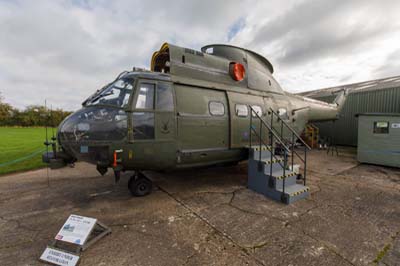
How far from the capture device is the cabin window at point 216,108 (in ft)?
14.8

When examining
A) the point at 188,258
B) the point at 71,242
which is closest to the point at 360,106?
the point at 188,258

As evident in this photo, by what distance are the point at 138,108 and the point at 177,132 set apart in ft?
3.12

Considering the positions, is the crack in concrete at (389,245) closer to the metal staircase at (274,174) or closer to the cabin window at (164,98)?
the metal staircase at (274,174)

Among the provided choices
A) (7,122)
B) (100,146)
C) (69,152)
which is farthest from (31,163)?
(7,122)

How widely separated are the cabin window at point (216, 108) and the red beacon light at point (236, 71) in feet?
3.51

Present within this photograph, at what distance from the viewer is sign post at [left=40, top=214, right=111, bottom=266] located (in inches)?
88.0

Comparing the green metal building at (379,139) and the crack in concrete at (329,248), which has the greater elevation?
Result: the green metal building at (379,139)

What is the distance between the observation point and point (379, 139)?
7.49 metres

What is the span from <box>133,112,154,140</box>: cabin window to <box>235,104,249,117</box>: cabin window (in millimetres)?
2336

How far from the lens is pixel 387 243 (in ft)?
8.63

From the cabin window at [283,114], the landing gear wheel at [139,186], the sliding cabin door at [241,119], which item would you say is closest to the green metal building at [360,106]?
the cabin window at [283,114]

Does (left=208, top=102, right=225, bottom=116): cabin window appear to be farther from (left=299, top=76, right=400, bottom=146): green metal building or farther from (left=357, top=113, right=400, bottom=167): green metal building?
(left=299, top=76, right=400, bottom=146): green metal building

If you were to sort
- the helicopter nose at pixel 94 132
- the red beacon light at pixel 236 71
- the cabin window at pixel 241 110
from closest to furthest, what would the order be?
1. the helicopter nose at pixel 94 132
2. the cabin window at pixel 241 110
3. the red beacon light at pixel 236 71

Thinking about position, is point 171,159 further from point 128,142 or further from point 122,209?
point 122,209
